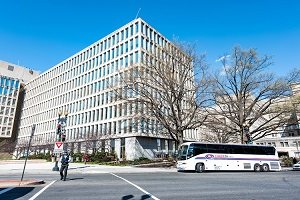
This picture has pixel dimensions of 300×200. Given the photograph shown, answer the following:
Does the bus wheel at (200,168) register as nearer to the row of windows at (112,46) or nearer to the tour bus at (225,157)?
the tour bus at (225,157)

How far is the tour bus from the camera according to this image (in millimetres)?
24703

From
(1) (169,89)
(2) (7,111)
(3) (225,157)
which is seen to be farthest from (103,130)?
(2) (7,111)

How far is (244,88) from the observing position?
3538 cm

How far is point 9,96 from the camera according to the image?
9681cm

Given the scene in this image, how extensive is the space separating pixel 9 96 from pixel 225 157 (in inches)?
3671

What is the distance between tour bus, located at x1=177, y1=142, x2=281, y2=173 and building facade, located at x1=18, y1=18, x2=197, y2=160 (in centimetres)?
1543

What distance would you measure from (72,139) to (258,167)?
160ft

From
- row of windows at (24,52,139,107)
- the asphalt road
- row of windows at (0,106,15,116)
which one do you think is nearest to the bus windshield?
the asphalt road

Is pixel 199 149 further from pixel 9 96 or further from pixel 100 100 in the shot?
pixel 9 96

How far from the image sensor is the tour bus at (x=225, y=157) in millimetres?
24703

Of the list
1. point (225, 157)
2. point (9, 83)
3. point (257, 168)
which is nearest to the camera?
point (225, 157)

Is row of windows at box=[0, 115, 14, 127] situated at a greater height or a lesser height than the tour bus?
greater

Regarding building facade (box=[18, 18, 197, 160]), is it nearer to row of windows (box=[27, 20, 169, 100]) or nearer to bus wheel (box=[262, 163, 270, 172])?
row of windows (box=[27, 20, 169, 100])

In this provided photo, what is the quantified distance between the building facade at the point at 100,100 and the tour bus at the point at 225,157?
15.4 m
